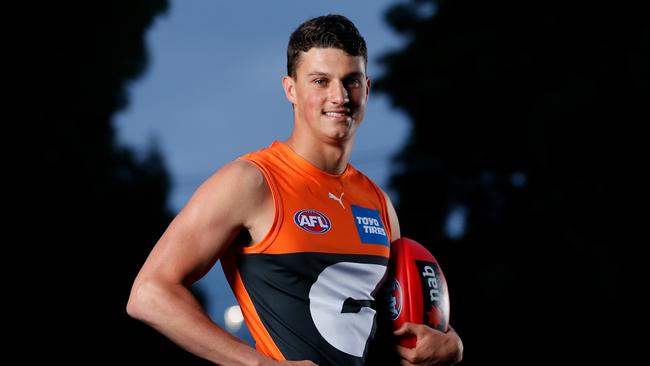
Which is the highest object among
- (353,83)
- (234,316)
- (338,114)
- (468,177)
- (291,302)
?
(468,177)

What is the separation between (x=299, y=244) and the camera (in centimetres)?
185

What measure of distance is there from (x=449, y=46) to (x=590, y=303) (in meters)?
5.06

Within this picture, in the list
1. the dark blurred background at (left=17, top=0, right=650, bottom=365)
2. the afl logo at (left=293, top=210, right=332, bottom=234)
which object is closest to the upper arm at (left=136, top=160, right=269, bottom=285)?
the afl logo at (left=293, top=210, right=332, bottom=234)

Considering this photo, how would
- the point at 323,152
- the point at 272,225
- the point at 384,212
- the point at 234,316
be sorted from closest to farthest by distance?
the point at 272,225
the point at 323,152
the point at 384,212
the point at 234,316

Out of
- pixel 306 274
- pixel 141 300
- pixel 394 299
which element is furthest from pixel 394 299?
pixel 141 300

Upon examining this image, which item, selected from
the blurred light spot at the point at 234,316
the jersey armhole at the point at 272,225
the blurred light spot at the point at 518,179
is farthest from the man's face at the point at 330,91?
the blurred light spot at the point at 518,179

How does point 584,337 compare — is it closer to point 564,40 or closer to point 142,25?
point 564,40

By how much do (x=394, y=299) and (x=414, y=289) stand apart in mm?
67

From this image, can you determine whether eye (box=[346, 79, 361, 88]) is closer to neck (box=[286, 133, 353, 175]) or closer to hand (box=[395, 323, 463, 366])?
neck (box=[286, 133, 353, 175])

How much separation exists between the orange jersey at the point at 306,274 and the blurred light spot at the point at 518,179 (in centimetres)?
1028

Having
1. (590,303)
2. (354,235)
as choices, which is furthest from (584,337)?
(354,235)

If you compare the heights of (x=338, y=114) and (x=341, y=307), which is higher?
(x=338, y=114)

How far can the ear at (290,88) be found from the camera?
6.97 feet

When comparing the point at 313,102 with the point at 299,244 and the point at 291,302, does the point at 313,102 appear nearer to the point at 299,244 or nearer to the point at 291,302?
the point at 299,244
